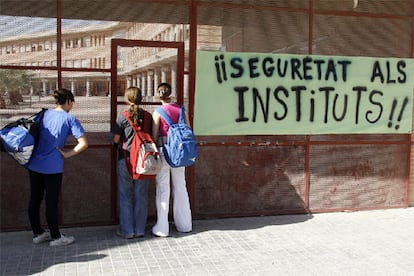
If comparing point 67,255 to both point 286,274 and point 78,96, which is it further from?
point 286,274

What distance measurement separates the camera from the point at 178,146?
5359 millimetres

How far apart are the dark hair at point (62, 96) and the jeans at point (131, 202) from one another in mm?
893

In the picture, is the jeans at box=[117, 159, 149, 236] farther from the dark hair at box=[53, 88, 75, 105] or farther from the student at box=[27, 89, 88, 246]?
the dark hair at box=[53, 88, 75, 105]

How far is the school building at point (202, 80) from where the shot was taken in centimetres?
560

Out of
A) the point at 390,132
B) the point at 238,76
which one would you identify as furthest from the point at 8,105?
the point at 390,132

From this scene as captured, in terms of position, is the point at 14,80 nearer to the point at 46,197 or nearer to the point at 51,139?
the point at 51,139

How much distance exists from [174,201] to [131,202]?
53cm

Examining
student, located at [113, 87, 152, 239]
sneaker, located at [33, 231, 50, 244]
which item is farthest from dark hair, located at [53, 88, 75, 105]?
sneaker, located at [33, 231, 50, 244]

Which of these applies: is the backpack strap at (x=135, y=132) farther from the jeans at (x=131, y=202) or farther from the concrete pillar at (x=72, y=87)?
the concrete pillar at (x=72, y=87)

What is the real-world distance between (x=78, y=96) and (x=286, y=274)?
3.00 metres

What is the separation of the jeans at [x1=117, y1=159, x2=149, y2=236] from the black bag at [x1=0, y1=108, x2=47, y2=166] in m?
0.98

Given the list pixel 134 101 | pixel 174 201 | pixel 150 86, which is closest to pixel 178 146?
pixel 134 101

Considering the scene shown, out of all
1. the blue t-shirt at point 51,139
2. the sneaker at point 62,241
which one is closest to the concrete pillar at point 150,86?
the blue t-shirt at point 51,139

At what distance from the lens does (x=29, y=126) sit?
16.8 ft
